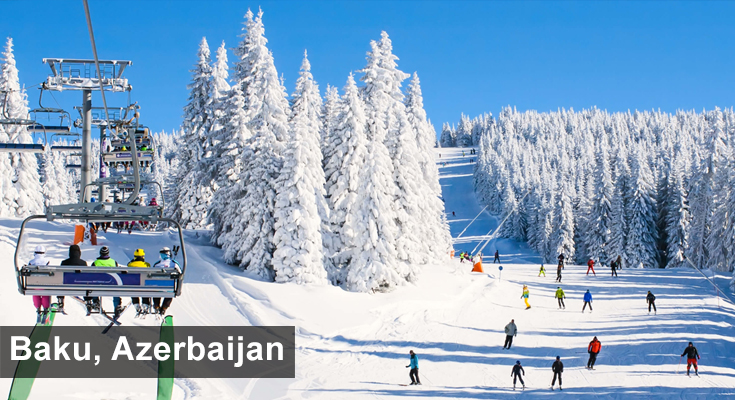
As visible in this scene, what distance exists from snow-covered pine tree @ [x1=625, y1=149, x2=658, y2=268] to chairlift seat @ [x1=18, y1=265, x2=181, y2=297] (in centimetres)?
5799

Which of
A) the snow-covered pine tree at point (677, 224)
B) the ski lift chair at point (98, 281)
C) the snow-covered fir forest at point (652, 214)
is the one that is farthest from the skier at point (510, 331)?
the snow-covered pine tree at point (677, 224)

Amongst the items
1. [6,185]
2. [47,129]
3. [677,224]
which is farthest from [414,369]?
[677,224]

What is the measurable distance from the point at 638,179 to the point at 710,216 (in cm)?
892

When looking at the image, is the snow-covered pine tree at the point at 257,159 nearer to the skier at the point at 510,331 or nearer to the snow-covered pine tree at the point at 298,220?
the snow-covered pine tree at the point at 298,220

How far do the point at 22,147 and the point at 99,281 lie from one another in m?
9.56

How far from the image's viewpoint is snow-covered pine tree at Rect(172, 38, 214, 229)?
4228cm

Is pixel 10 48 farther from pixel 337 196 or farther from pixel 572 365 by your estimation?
pixel 572 365

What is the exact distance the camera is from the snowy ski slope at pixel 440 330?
65.2 ft

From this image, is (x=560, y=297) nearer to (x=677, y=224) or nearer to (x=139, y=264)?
(x=139, y=264)

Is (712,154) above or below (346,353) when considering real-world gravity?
above

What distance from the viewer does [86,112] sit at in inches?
658

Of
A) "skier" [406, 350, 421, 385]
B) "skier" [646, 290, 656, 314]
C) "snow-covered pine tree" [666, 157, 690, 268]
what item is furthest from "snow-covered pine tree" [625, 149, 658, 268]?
"skier" [406, 350, 421, 385]

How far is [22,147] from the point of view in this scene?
56.5 ft

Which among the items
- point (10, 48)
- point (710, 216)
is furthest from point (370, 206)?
point (710, 216)
